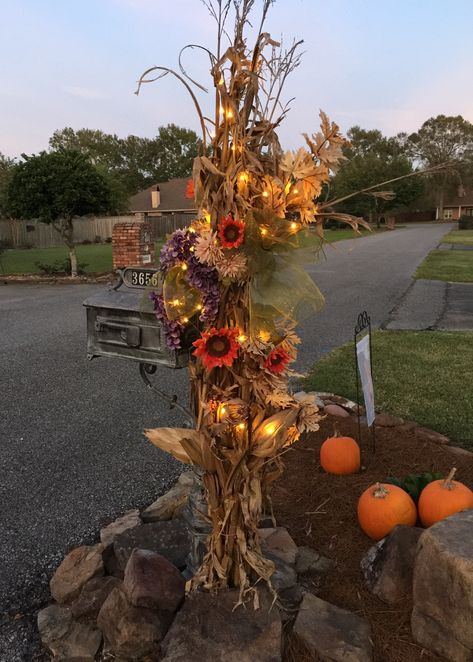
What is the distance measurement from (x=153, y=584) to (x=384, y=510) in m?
1.24

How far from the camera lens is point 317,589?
2402mm

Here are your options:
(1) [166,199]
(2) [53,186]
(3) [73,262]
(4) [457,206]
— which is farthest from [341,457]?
(4) [457,206]

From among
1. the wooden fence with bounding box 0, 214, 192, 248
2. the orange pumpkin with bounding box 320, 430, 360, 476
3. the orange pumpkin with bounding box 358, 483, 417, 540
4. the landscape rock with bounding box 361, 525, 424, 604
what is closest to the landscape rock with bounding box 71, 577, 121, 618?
the landscape rock with bounding box 361, 525, 424, 604

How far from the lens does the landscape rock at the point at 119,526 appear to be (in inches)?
112

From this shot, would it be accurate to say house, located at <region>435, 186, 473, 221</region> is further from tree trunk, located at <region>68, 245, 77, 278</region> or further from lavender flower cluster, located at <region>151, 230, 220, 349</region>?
lavender flower cluster, located at <region>151, 230, 220, 349</region>

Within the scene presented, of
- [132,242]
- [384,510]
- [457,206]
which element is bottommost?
[384,510]

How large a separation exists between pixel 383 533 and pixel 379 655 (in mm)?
713

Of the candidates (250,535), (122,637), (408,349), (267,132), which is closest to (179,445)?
(250,535)

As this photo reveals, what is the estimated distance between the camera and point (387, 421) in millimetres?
4293

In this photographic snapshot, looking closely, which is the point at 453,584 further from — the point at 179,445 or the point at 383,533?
the point at 179,445

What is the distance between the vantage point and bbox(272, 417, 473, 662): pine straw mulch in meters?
2.14

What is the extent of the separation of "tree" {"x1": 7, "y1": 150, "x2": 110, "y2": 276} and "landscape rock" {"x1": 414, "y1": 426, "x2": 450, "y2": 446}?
49.1 ft

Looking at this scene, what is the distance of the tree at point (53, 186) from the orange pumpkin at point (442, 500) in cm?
1597

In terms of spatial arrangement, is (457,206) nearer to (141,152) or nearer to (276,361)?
(141,152)
